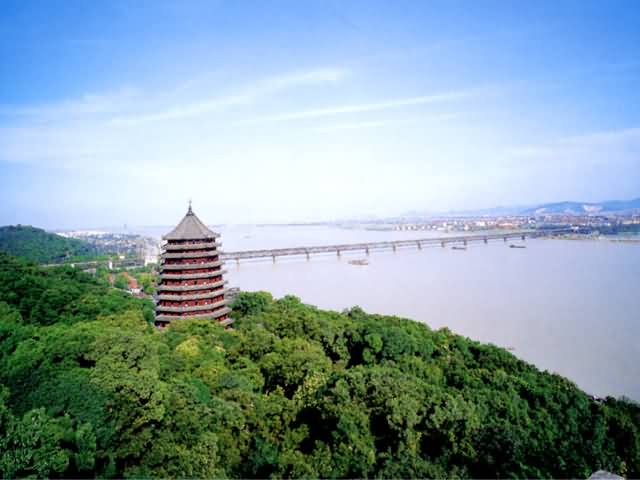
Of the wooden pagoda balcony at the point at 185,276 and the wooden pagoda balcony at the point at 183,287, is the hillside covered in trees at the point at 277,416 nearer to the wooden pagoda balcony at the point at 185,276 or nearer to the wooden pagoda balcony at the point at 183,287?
the wooden pagoda balcony at the point at 183,287

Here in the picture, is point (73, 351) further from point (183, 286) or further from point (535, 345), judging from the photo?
point (535, 345)

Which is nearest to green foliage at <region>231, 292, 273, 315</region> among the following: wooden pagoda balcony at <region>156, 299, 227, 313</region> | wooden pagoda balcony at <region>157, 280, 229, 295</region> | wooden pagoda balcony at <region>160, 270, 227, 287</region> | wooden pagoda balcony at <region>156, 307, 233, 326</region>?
wooden pagoda balcony at <region>156, 307, 233, 326</region>

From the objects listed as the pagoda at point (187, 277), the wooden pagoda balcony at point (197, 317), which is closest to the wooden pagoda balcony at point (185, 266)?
the pagoda at point (187, 277)

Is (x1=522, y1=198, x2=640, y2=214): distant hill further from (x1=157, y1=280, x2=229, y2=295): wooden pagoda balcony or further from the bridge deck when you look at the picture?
(x1=157, y1=280, x2=229, y2=295): wooden pagoda balcony

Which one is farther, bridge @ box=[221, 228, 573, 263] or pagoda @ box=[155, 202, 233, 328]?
bridge @ box=[221, 228, 573, 263]

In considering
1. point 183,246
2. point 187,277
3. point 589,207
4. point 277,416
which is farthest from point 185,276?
point 589,207
